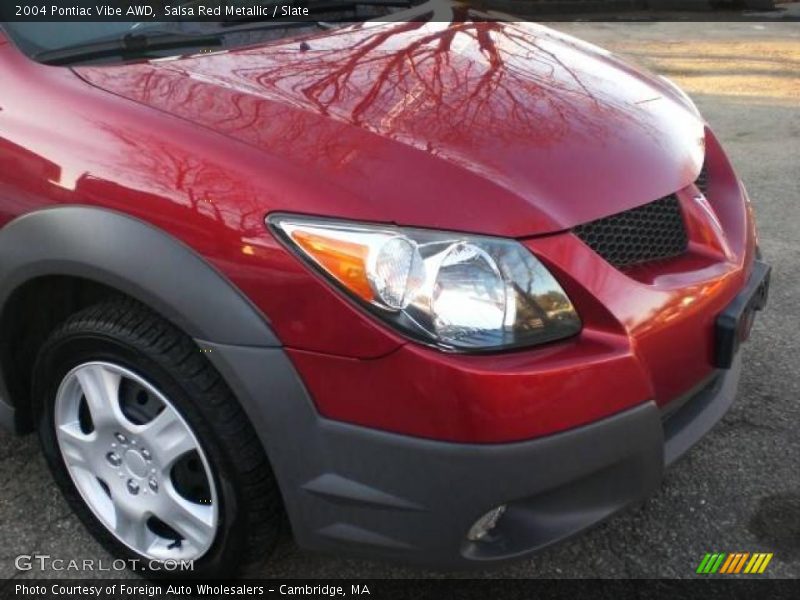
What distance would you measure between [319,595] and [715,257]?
126 cm

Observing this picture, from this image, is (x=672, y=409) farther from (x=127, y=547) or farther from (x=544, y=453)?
(x=127, y=547)

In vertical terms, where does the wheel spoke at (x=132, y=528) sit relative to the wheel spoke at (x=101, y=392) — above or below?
below

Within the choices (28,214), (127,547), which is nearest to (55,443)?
(127,547)

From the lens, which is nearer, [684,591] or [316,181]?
[316,181]

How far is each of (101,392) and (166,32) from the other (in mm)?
1024

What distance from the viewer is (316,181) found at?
5.33ft

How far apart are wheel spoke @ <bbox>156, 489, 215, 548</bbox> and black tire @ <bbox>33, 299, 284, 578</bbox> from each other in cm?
3

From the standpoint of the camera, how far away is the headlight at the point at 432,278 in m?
1.57

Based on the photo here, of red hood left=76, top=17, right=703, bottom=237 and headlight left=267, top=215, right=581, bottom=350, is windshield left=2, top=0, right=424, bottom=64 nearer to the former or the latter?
red hood left=76, top=17, right=703, bottom=237

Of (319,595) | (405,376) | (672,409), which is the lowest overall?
(319,595)

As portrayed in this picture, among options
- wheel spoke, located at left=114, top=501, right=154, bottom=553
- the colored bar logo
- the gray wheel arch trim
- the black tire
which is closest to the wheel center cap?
wheel spoke, located at left=114, top=501, right=154, bottom=553
